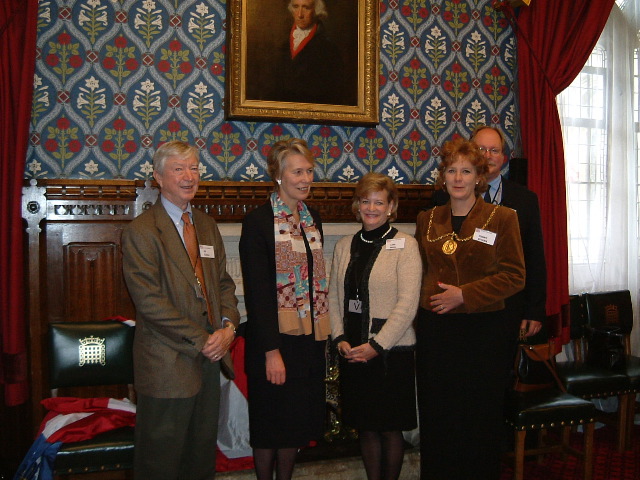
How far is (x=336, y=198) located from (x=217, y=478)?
67.2 inches

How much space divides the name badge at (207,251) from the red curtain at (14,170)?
1.14m

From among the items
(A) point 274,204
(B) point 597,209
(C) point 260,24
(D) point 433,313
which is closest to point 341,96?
(C) point 260,24

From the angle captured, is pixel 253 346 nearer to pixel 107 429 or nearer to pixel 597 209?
pixel 107 429

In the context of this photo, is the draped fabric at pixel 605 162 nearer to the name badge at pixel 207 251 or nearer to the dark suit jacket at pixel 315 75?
the dark suit jacket at pixel 315 75

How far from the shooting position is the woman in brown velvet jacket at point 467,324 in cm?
237

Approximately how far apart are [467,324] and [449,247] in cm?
34

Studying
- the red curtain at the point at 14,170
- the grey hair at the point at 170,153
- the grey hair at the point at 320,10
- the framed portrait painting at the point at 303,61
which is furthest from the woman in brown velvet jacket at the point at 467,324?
the red curtain at the point at 14,170

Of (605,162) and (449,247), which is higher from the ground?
(605,162)

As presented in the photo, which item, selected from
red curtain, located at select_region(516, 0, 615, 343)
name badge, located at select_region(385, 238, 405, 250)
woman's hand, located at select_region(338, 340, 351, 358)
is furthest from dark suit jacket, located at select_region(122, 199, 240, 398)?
red curtain, located at select_region(516, 0, 615, 343)

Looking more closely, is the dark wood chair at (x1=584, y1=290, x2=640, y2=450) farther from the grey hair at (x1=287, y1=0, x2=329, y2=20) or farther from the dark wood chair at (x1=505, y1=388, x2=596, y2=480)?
the grey hair at (x1=287, y1=0, x2=329, y2=20)

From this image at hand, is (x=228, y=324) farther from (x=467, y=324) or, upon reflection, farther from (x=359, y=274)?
(x=467, y=324)

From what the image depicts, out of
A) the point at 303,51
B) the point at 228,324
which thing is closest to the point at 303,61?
the point at 303,51

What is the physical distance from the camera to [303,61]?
344 cm

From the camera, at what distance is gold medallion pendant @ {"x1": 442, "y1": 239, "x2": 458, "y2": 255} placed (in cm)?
241
